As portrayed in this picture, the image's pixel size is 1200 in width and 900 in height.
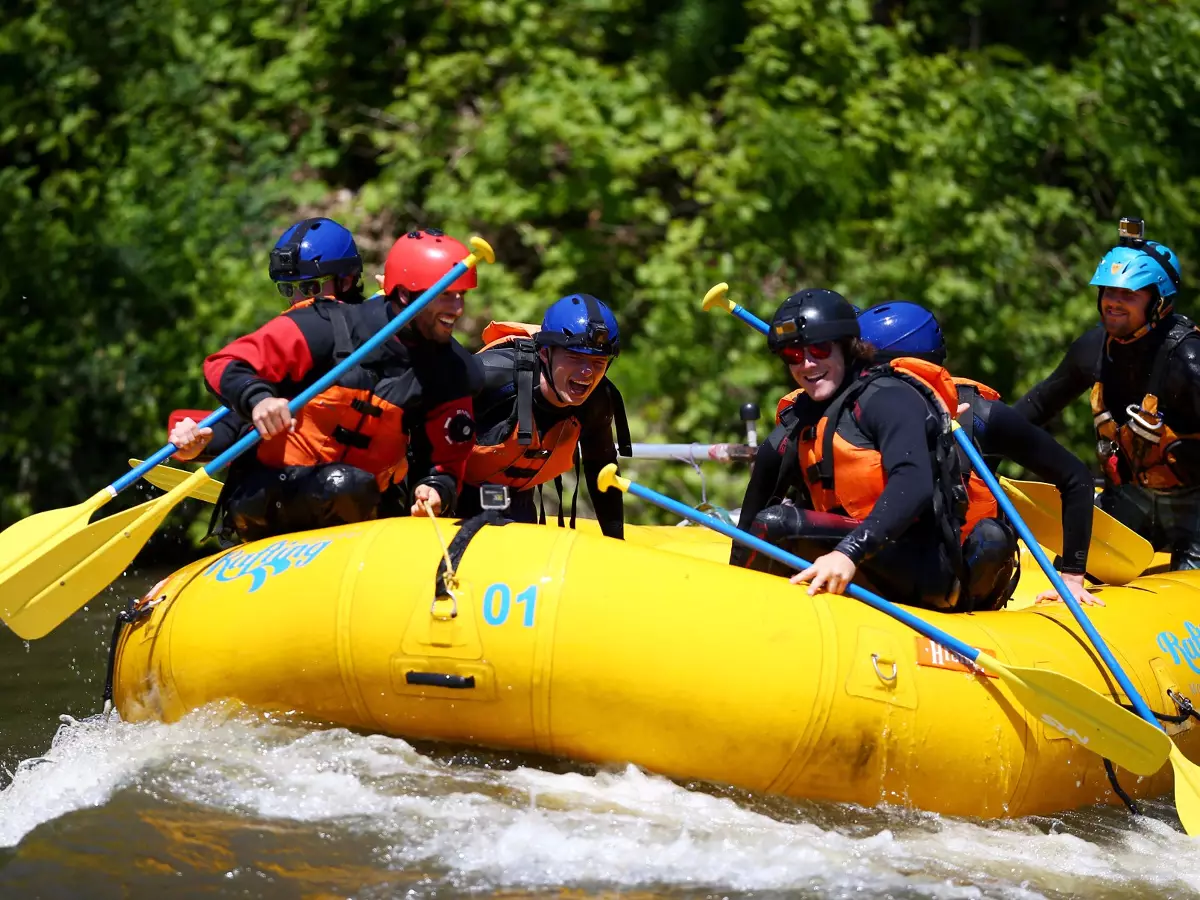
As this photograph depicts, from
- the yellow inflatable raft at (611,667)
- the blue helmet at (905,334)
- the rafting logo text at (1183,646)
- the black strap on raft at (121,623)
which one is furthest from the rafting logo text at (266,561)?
the rafting logo text at (1183,646)

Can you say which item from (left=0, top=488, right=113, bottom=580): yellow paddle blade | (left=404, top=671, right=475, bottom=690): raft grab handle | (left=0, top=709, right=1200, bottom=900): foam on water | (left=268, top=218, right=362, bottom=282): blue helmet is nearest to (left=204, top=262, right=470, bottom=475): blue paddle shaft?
(left=0, top=488, right=113, bottom=580): yellow paddle blade

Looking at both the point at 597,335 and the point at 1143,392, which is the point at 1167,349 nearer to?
the point at 1143,392

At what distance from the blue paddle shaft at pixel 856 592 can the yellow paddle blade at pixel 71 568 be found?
61.8 inches

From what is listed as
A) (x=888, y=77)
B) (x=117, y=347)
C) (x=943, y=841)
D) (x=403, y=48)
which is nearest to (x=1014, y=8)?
(x=888, y=77)

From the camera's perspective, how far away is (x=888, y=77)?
11.0 metres

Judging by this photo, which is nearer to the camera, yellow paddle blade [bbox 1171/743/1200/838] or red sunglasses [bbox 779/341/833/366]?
yellow paddle blade [bbox 1171/743/1200/838]

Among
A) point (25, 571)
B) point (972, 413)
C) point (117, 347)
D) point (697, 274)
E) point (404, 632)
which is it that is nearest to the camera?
point (404, 632)

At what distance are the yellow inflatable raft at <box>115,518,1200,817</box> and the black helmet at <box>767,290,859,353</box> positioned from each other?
0.81 m

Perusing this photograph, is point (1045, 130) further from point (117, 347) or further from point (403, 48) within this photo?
point (117, 347)

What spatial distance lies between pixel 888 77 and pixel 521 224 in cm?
298

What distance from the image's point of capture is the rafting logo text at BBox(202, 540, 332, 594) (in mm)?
4492

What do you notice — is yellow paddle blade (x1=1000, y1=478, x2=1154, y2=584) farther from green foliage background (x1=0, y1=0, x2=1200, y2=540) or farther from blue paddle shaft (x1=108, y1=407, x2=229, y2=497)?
green foliage background (x1=0, y1=0, x2=1200, y2=540)

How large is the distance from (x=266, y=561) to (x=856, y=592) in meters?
1.82

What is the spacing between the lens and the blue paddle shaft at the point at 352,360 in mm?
4797
